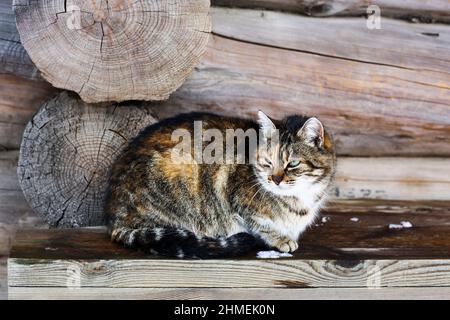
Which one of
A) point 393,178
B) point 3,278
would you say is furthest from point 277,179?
point 3,278

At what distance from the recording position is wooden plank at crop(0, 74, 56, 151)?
13.8 feet

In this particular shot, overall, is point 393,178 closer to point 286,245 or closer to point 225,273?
point 286,245

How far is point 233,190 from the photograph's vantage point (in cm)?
366

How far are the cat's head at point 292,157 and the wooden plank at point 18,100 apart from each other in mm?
1243

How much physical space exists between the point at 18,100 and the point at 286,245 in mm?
1651

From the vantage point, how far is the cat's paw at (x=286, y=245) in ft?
11.6

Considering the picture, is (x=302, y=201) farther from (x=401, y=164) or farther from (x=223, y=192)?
(x=401, y=164)

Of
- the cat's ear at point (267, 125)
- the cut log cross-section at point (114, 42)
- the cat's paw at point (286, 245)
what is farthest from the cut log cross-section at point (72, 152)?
the cat's paw at point (286, 245)

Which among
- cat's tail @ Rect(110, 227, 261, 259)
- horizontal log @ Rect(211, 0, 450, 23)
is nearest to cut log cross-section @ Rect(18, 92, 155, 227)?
cat's tail @ Rect(110, 227, 261, 259)

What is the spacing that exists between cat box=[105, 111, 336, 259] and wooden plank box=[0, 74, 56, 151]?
79cm

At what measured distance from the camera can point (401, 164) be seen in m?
4.47

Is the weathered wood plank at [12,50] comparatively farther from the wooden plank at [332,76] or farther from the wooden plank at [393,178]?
the wooden plank at [393,178]

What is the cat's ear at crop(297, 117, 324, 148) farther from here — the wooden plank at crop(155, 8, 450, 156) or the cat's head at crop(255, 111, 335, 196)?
the wooden plank at crop(155, 8, 450, 156)

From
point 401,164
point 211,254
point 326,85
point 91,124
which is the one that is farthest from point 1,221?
point 401,164
